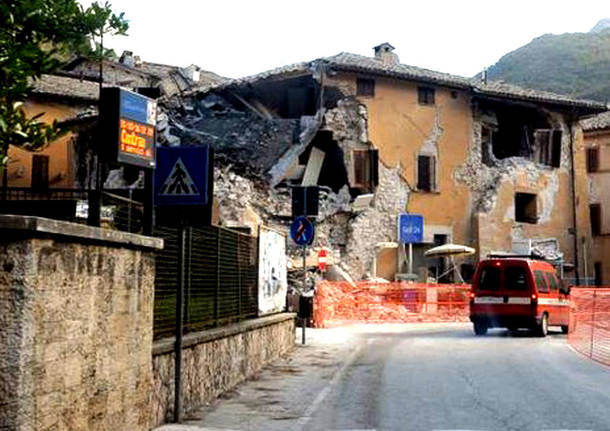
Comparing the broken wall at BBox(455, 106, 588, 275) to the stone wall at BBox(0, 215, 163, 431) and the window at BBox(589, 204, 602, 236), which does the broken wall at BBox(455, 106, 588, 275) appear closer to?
the window at BBox(589, 204, 602, 236)

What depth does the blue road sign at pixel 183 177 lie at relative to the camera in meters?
9.46

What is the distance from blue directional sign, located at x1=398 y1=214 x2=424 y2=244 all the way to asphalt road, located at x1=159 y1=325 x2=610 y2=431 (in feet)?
66.8

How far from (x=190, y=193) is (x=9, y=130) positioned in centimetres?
236

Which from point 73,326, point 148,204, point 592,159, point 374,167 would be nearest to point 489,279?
point 148,204

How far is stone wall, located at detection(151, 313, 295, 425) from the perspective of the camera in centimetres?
900

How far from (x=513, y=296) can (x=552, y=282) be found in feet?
5.94

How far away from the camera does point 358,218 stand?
39.6m

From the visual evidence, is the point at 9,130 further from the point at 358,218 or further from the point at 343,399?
the point at 358,218

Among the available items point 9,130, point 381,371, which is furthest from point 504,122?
point 9,130

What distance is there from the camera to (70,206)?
8.85 m

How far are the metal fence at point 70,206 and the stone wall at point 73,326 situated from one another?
45 centimetres

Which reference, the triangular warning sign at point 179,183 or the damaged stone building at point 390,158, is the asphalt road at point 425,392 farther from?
the damaged stone building at point 390,158

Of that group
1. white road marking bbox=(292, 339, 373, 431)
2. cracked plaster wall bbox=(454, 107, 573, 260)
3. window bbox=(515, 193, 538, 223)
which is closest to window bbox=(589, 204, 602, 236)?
cracked plaster wall bbox=(454, 107, 573, 260)

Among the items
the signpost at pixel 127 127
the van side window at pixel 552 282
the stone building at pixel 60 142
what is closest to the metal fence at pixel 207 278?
the signpost at pixel 127 127
